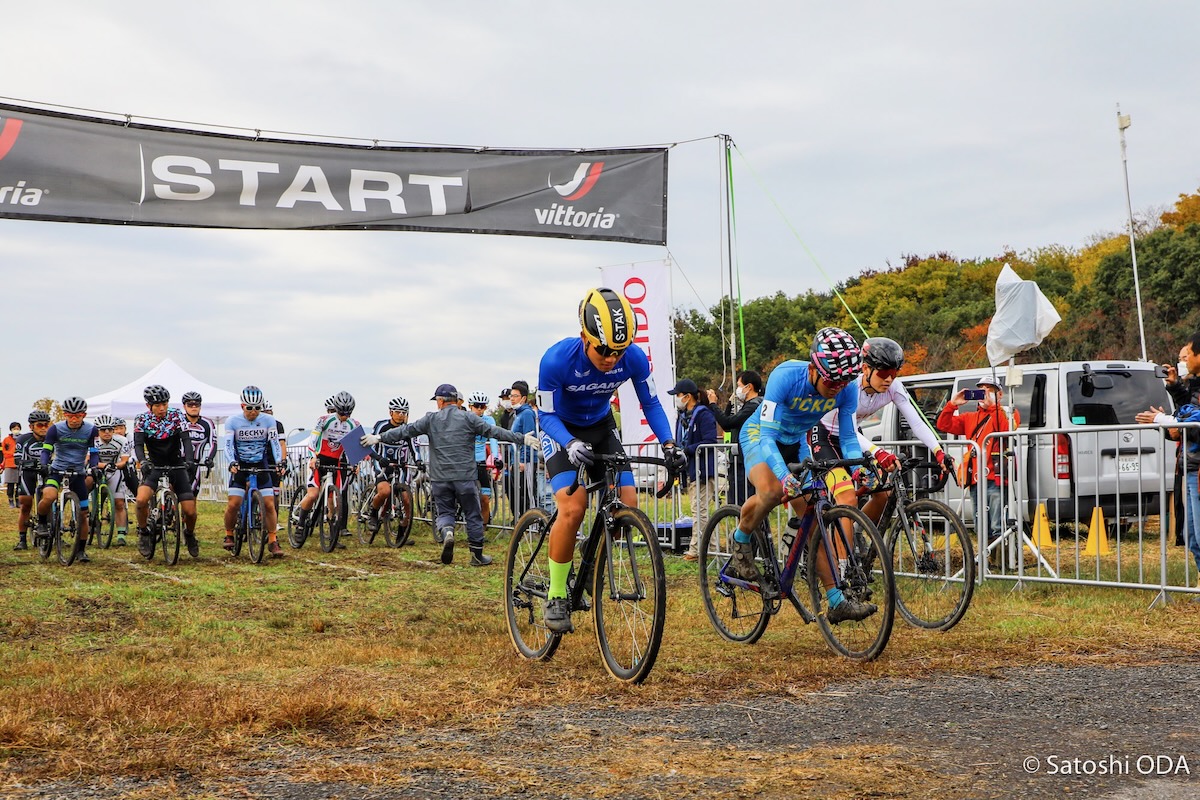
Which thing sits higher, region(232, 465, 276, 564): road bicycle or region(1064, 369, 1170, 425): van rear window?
region(1064, 369, 1170, 425): van rear window

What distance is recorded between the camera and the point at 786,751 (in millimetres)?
4508

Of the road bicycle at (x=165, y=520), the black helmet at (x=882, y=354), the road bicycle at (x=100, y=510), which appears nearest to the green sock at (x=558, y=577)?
the black helmet at (x=882, y=354)

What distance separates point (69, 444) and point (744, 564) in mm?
10793

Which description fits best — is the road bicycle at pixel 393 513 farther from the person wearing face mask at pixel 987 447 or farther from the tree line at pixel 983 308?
the tree line at pixel 983 308

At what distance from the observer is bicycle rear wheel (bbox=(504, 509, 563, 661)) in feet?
22.3

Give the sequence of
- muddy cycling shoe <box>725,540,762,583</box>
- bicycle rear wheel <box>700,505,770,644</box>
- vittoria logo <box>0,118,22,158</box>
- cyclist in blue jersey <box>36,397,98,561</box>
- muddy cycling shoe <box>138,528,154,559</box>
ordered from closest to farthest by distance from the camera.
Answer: muddy cycling shoe <box>725,540,762,583</box> → bicycle rear wheel <box>700,505,770,644</box> → vittoria logo <box>0,118,22,158</box> → muddy cycling shoe <box>138,528,154,559</box> → cyclist in blue jersey <box>36,397,98,561</box>

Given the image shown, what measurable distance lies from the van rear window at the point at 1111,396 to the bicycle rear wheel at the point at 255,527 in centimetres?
963

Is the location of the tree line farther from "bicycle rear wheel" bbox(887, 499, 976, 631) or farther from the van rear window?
"bicycle rear wheel" bbox(887, 499, 976, 631)

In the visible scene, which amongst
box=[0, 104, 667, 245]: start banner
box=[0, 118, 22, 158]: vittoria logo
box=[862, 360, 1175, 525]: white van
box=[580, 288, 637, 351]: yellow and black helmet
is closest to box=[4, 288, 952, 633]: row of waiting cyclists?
box=[580, 288, 637, 351]: yellow and black helmet

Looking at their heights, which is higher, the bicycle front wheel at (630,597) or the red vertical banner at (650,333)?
the red vertical banner at (650,333)

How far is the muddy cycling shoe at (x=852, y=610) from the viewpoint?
6.34 metres

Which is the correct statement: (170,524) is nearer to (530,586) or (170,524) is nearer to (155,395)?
(155,395)

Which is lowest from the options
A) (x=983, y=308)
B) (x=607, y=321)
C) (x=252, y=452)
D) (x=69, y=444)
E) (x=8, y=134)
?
(x=252, y=452)

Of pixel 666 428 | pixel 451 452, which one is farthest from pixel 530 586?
pixel 451 452
